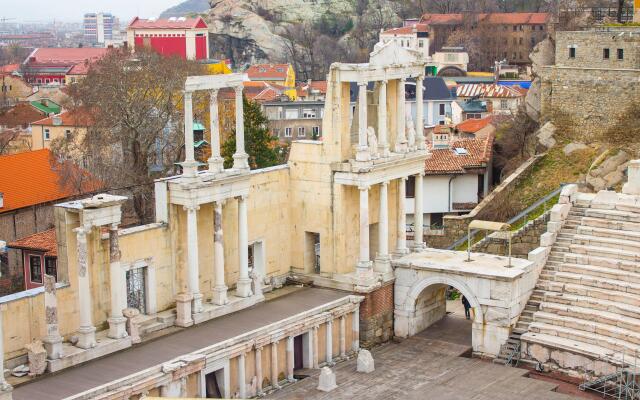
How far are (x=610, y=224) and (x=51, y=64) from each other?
132661mm

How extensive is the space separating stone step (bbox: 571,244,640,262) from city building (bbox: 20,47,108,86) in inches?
4521

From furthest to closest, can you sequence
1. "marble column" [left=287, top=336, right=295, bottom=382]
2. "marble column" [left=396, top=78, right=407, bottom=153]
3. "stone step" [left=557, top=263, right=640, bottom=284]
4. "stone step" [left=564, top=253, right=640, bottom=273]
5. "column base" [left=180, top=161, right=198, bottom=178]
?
"marble column" [left=396, top=78, right=407, bottom=153] < "stone step" [left=564, top=253, right=640, bottom=273] < "stone step" [left=557, top=263, right=640, bottom=284] < "marble column" [left=287, top=336, right=295, bottom=382] < "column base" [left=180, top=161, right=198, bottom=178]

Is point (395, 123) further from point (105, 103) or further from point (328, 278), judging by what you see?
point (105, 103)

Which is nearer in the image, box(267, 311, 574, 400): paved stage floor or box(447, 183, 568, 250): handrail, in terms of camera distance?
box(267, 311, 574, 400): paved stage floor

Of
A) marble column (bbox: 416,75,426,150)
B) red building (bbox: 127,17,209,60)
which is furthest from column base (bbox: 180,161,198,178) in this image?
red building (bbox: 127,17,209,60)

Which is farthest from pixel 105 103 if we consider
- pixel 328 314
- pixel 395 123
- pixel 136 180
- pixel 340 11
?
pixel 340 11

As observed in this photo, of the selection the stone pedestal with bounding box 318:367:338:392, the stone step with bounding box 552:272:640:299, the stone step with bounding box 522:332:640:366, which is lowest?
the stone pedestal with bounding box 318:367:338:392

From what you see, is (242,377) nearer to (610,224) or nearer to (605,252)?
(605,252)

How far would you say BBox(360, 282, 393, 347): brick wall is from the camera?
36188 millimetres

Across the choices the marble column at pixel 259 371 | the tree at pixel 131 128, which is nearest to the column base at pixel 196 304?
the marble column at pixel 259 371

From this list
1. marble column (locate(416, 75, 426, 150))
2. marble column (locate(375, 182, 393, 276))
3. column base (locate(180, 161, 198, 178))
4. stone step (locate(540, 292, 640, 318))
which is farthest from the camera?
marble column (locate(416, 75, 426, 150))

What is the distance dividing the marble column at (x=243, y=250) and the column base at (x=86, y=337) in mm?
6280

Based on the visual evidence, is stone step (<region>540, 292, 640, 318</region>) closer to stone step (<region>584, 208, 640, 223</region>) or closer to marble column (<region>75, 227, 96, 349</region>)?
stone step (<region>584, 208, 640, 223</region>)

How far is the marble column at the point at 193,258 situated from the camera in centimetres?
3247
